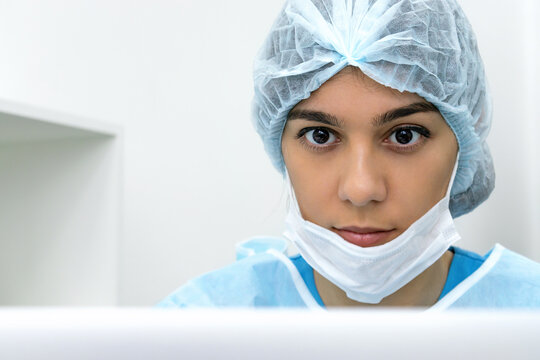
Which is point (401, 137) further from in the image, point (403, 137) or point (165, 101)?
point (165, 101)

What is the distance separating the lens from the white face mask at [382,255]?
0.84 metres

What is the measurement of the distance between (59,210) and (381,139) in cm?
82

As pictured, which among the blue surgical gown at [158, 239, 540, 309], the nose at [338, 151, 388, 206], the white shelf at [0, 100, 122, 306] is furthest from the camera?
the white shelf at [0, 100, 122, 306]

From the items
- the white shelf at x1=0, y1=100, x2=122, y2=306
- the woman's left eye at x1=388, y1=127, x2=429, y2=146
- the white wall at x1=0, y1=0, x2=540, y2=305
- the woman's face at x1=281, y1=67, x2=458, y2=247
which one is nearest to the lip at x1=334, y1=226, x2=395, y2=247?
the woman's face at x1=281, y1=67, x2=458, y2=247

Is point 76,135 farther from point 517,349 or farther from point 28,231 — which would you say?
point 517,349

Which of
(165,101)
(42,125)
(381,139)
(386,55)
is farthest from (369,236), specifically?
(165,101)

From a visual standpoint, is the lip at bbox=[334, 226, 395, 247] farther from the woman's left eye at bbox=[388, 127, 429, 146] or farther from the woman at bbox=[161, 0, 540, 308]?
the woman's left eye at bbox=[388, 127, 429, 146]

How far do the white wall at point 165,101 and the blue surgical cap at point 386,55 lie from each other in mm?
663

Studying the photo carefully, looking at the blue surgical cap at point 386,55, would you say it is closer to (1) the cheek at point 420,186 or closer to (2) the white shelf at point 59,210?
(1) the cheek at point 420,186

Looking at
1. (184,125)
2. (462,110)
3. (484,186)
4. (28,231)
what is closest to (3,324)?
(462,110)

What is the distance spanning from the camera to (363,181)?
771 millimetres

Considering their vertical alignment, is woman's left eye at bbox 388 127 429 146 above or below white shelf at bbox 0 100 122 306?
above

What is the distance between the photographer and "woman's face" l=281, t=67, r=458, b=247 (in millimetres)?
796

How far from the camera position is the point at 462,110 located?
2.79ft
